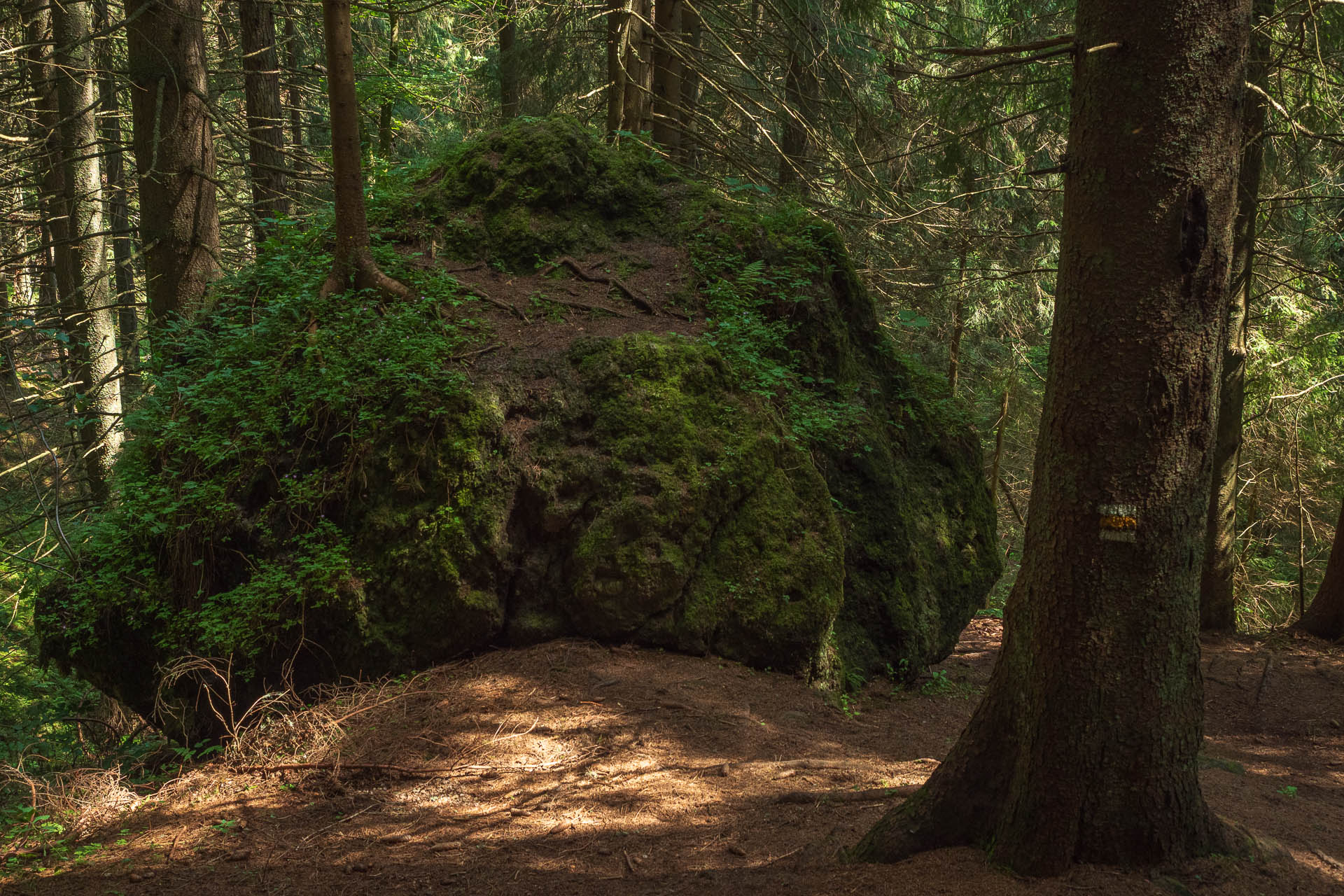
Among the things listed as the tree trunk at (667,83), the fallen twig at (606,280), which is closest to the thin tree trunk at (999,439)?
the tree trunk at (667,83)

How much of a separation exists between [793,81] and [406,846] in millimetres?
11830

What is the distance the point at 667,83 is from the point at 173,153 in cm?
632

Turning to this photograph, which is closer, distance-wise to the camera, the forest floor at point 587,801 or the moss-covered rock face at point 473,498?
the forest floor at point 587,801

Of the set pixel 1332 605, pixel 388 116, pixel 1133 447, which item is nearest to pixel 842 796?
pixel 1133 447

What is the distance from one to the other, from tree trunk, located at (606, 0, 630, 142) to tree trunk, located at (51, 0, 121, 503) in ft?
18.6

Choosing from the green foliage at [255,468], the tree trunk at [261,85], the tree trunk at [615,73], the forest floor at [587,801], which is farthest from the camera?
the tree trunk at [261,85]

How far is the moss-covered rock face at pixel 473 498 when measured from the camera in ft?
18.5

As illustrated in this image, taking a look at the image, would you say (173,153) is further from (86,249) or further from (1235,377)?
(1235,377)

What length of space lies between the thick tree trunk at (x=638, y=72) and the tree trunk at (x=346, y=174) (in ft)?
12.9

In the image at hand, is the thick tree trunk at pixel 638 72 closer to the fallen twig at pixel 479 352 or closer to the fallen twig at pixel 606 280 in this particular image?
the fallen twig at pixel 606 280

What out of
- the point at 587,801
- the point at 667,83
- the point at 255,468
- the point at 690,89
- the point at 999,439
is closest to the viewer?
the point at 587,801

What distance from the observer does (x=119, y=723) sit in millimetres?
7574

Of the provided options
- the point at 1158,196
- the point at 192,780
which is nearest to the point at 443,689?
the point at 192,780

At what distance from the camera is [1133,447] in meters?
2.95
